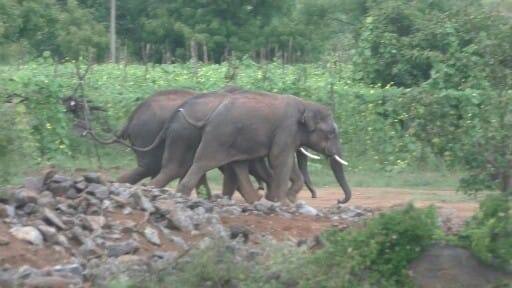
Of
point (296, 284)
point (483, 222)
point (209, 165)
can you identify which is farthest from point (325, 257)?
point (209, 165)

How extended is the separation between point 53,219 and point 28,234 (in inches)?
19.4

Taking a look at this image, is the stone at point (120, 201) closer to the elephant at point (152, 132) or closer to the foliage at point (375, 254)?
the foliage at point (375, 254)

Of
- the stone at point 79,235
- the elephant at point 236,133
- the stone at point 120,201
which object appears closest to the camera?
the stone at point 79,235

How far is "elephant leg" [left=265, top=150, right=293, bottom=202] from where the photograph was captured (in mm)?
15922

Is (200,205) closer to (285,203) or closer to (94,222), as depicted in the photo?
(94,222)

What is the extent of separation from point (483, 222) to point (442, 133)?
9.99 ft

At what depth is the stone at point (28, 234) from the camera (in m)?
11.3

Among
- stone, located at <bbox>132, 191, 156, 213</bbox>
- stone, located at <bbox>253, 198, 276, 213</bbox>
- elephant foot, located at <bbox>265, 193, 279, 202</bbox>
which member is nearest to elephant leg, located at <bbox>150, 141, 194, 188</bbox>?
elephant foot, located at <bbox>265, 193, 279, 202</bbox>

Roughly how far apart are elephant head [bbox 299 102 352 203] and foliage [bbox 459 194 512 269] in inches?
269

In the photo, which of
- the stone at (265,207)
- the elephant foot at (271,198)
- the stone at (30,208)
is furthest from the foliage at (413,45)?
the stone at (30,208)

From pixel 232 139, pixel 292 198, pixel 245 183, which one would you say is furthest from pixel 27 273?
pixel 292 198

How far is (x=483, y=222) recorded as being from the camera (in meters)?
9.66

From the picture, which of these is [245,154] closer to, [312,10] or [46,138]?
[46,138]

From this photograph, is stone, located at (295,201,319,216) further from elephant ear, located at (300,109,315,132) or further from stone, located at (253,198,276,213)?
elephant ear, located at (300,109,315,132)
